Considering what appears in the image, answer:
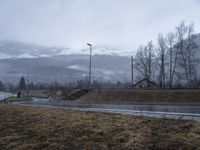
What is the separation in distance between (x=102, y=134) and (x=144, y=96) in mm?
35410

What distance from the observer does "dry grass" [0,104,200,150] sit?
13086mm

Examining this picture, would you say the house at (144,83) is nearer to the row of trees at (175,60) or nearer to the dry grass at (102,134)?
the row of trees at (175,60)

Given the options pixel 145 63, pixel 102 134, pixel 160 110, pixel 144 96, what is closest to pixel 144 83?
pixel 145 63

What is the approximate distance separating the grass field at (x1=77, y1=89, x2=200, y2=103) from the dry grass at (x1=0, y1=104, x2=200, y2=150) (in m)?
27.9

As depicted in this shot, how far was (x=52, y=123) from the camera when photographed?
779 inches

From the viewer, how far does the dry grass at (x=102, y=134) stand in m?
13.1

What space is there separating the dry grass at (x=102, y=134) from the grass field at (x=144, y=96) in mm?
27916

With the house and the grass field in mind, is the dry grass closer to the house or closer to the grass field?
the grass field

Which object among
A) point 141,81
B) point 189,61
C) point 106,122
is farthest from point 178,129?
point 141,81

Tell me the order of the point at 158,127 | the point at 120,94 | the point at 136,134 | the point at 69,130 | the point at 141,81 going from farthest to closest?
1. the point at 141,81
2. the point at 120,94
3. the point at 69,130
4. the point at 158,127
5. the point at 136,134

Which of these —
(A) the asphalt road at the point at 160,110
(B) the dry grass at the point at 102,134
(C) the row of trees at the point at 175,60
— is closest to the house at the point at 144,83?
(C) the row of trees at the point at 175,60

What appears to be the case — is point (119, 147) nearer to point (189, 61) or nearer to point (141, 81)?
point (189, 61)

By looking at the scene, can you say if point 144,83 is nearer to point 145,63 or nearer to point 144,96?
point 145,63

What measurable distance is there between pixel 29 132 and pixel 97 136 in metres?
5.65
